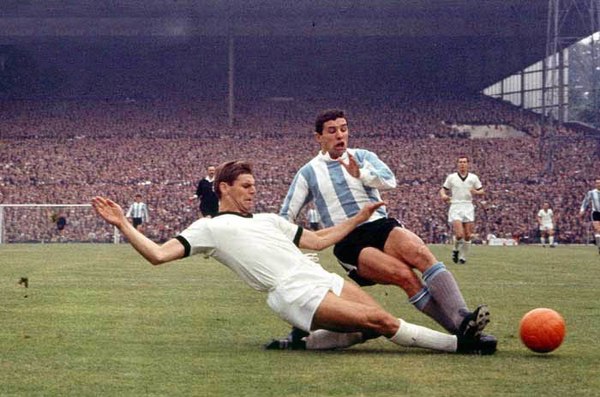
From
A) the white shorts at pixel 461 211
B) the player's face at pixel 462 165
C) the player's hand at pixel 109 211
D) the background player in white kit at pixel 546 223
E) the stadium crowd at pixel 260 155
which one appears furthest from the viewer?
the stadium crowd at pixel 260 155

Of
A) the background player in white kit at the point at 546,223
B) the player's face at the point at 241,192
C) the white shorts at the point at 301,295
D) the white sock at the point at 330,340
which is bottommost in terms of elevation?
the background player in white kit at the point at 546,223

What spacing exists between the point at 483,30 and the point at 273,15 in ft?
33.5

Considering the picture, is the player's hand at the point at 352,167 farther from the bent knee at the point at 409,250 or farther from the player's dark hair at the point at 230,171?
the player's dark hair at the point at 230,171

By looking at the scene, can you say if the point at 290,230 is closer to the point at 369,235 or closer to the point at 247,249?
the point at 247,249

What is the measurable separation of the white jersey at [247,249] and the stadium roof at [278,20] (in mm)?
50180

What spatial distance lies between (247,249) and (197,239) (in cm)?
36

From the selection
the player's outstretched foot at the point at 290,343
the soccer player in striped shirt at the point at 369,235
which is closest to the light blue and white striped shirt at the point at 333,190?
the soccer player in striped shirt at the point at 369,235

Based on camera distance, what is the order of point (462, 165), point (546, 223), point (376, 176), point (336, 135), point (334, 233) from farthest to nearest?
point (546, 223) < point (462, 165) < point (336, 135) < point (376, 176) < point (334, 233)

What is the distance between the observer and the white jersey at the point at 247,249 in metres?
8.48

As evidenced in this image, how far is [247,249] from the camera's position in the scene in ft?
28.0

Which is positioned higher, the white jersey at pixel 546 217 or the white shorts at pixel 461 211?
the white shorts at pixel 461 211

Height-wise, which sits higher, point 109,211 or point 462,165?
point 462,165

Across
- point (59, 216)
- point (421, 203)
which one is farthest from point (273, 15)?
point (59, 216)

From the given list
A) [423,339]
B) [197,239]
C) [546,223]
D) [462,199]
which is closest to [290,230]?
[197,239]
